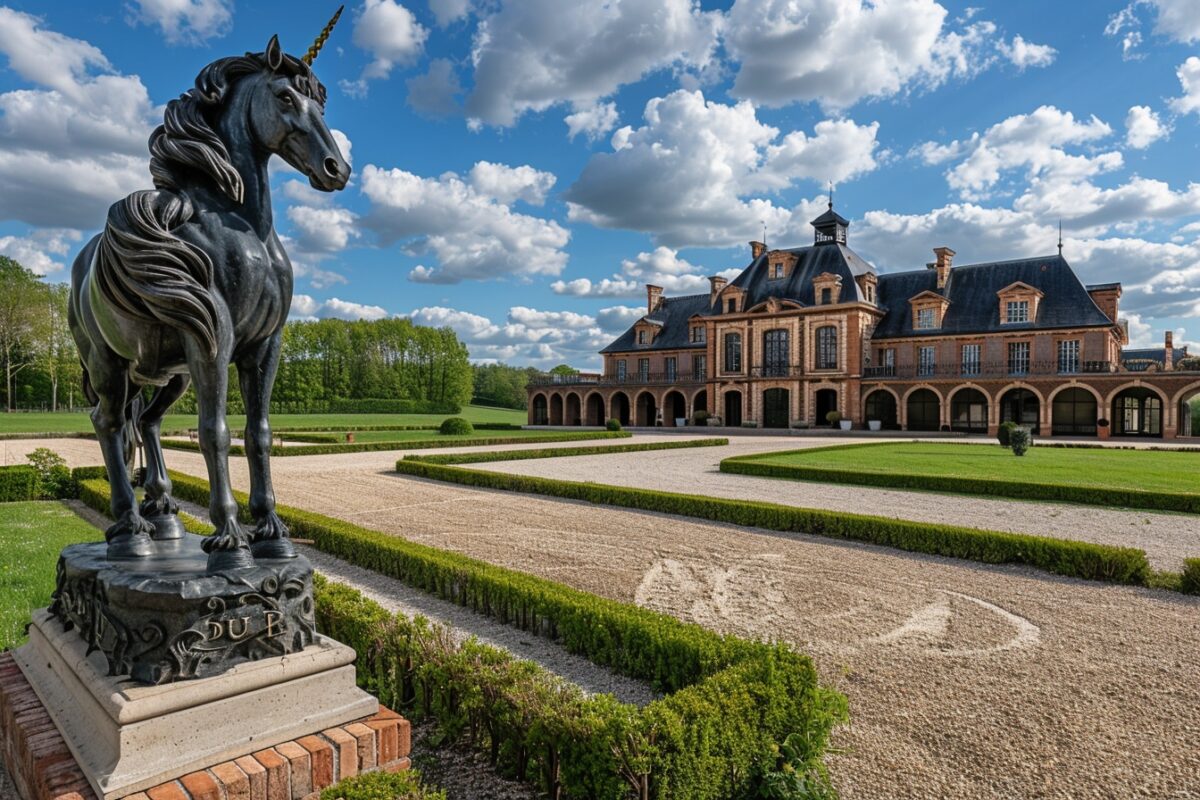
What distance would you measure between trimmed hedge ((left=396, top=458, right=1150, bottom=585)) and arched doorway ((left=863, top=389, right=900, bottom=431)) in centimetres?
2928

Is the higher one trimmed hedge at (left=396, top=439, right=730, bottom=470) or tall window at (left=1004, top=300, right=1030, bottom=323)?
tall window at (left=1004, top=300, right=1030, bottom=323)

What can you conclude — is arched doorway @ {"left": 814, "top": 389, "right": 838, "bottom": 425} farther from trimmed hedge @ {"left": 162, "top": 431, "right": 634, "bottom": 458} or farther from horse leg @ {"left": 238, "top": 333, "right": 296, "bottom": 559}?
horse leg @ {"left": 238, "top": 333, "right": 296, "bottom": 559}

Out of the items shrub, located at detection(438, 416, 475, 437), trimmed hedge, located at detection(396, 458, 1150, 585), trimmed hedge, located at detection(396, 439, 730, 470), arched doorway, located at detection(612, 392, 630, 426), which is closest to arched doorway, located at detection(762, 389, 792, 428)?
arched doorway, located at detection(612, 392, 630, 426)

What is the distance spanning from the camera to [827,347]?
3759 centimetres

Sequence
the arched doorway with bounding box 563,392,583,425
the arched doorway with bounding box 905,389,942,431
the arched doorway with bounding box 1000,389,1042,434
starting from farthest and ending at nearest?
the arched doorway with bounding box 563,392,583,425
the arched doorway with bounding box 905,389,942,431
the arched doorway with bounding box 1000,389,1042,434

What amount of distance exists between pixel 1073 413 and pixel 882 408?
898 cm

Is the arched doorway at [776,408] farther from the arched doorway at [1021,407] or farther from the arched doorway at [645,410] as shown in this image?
the arched doorway at [1021,407]

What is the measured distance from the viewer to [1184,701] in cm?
428

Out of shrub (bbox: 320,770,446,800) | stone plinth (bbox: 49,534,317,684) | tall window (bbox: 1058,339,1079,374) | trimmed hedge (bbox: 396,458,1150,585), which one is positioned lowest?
trimmed hedge (bbox: 396,458,1150,585)

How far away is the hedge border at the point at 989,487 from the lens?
445 inches

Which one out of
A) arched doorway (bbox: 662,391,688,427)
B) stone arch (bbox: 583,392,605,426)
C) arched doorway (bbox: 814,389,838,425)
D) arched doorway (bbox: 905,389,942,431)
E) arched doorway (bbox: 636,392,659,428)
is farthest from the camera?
stone arch (bbox: 583,392,605,426)

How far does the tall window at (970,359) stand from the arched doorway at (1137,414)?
20.2 feet

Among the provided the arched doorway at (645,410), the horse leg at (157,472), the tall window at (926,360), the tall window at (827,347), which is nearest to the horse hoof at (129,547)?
the horse leg at (157,472)

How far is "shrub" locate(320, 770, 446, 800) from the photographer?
7.54ft
